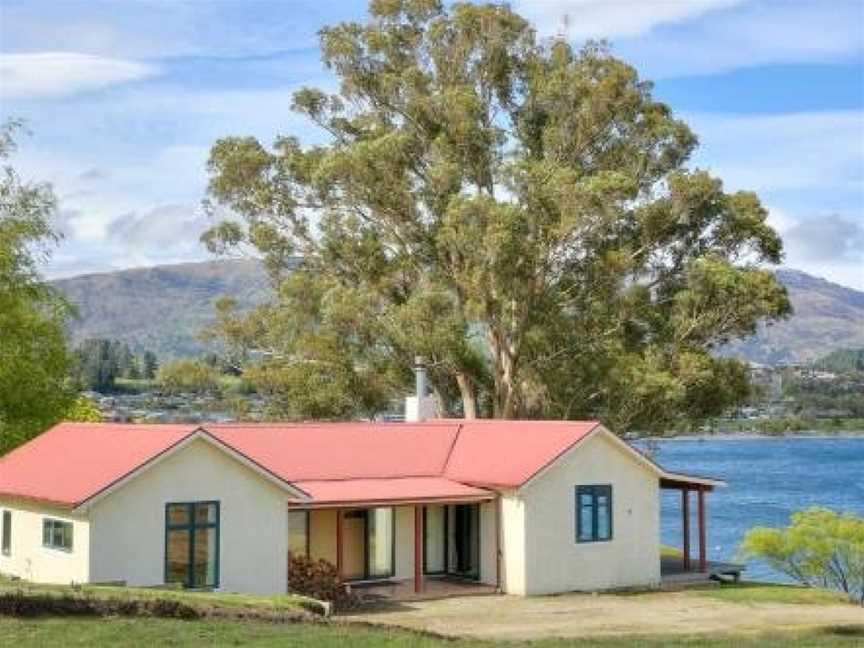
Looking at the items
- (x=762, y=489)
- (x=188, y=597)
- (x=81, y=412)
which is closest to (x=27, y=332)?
(x=81, y=412)

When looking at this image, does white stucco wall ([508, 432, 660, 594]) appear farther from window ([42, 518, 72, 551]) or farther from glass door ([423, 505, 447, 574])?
window ([42, 518, 72, 551])

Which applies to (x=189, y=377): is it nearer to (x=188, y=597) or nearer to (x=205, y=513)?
(x=205, y=513)

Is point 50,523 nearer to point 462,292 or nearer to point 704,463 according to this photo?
point 462,292

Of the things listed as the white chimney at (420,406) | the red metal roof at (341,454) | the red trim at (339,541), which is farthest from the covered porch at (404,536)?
the white chimney at (420,406)

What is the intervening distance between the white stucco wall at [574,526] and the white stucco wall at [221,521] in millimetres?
5533

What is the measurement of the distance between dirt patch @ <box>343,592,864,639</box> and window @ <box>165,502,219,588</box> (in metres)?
2.95

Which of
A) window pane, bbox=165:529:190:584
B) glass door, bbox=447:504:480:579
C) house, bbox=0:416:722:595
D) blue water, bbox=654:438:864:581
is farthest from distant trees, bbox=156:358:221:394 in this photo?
window pane, bbox=165:529:190:584

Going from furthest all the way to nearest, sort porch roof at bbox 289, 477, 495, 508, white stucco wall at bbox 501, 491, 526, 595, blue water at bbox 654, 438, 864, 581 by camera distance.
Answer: blue water at bbox 654, 438, 864, 581 < white stucco wall at bbox 501, 491, 526, 595 < porch roof at bbox 289, 477, 495, 508

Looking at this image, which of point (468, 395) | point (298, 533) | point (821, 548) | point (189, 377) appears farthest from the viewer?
point (189, 377)

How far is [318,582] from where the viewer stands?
27.3 metres

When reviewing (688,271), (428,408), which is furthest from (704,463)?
(428,408)

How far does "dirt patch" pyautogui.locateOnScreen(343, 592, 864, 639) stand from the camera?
78.0 ft

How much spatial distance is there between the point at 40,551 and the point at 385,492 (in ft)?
23.0

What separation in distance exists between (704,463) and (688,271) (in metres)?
82.7
